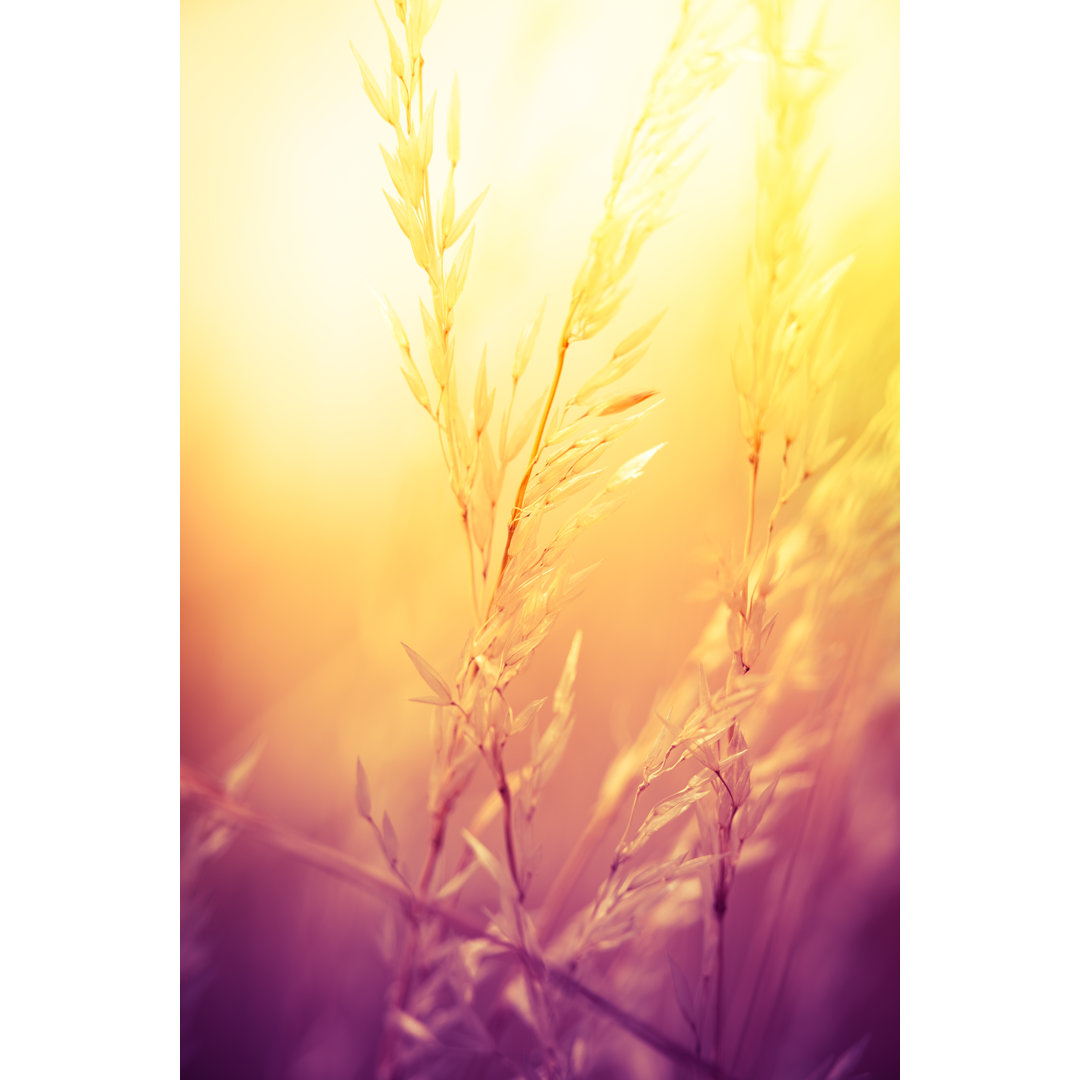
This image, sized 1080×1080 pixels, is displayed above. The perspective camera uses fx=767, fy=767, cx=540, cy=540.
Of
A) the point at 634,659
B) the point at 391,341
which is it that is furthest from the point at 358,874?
the point at 391,341

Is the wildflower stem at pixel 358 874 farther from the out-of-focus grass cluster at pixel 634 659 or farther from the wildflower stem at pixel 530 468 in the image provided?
the wildflower stem at pixel 530 468

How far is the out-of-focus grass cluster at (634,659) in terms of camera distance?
0.58 m

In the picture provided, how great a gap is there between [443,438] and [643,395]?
0.16 meters

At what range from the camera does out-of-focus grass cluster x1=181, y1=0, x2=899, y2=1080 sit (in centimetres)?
58

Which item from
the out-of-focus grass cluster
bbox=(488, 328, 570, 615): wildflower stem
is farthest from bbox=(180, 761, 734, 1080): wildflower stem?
bbox=(488, 328, 570, 615): wildflower stem

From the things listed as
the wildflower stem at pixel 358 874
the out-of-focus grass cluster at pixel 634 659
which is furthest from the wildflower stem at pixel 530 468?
the wildflower stem at pixel 358 874

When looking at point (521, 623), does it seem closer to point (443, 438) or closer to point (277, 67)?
point (443, 438)

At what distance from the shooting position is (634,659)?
24.4 inches

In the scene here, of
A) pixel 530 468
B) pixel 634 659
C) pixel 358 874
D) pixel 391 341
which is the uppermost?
pixel 391 341

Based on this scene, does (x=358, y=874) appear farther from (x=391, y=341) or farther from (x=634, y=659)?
(x=391, y=341)

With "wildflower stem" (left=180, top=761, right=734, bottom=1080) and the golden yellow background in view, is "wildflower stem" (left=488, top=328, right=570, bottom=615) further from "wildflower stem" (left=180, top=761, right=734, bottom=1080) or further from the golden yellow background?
"wildflower stem" (left=180, top=761, right=734, bottom=1080)

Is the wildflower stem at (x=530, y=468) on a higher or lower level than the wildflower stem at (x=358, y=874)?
higher
